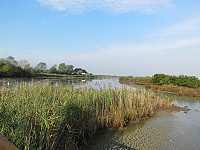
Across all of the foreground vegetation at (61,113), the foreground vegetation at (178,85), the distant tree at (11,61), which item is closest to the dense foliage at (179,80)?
the foreground vegetation at (178,85)

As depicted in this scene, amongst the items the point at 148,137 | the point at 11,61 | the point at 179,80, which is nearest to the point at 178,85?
the point at 179,80

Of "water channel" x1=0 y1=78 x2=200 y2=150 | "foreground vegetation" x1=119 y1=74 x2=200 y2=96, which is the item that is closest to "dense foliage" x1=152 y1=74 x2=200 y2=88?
"foreground vegetation" x1=119 y1=74 x2=200 y2=96

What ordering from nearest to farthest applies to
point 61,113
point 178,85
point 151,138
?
point 61,113 < point 151,138 < point 178,85

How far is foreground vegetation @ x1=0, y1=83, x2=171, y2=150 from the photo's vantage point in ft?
12.6

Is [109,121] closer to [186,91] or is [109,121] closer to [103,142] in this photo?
[103,142]

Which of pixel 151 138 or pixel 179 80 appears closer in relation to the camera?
pixel 151 138

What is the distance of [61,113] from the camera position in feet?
16.0

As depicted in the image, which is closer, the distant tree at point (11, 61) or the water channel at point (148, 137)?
the water channel at point (148, 137)

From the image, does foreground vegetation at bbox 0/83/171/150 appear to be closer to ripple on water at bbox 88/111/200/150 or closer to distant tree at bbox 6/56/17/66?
ripple on water at bbox 88/111/200/150

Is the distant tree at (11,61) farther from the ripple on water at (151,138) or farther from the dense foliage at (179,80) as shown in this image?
the ripple on water at (151,138)

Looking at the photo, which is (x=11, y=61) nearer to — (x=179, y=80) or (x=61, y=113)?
(x=179, y=80)

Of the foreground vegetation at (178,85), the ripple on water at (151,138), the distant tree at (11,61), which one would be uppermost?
the distant tree at (11,61)

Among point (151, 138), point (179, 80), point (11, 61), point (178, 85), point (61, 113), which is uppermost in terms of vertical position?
point (11, 61)

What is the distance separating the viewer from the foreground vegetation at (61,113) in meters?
3.83
